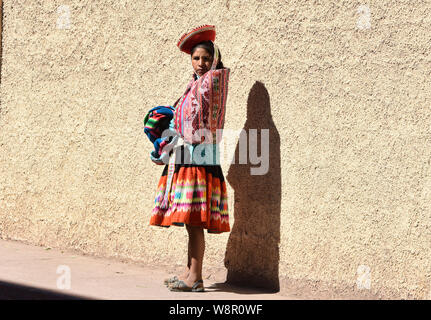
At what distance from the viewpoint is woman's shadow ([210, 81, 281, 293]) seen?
472 cm

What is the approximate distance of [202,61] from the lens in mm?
4582

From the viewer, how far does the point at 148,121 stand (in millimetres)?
4688

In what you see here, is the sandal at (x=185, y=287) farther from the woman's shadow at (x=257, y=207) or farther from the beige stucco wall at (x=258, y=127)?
the beige stucco wall at (x=258, y=127)

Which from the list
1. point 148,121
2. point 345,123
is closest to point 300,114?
point 345,123

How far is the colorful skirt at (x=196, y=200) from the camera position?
438cm

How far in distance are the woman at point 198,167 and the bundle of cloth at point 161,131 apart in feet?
0.16

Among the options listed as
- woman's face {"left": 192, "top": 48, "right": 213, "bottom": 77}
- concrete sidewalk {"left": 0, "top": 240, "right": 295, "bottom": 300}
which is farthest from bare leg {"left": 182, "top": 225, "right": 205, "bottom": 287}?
woman's face {"left": 192, "top": 48, "right": 213, "bottom": 77}

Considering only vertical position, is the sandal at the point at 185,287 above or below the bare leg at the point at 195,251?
below

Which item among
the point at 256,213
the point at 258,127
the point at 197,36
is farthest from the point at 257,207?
the point at 197,36

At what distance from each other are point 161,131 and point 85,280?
4.24 feet

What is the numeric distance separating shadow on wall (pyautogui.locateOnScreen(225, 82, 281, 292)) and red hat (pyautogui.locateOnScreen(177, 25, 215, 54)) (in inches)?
21.3

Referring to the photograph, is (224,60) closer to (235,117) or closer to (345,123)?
(235,117)

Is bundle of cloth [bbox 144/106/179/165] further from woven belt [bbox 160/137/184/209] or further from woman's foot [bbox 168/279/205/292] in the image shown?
woman's foot [bbox 168/279/205/292]

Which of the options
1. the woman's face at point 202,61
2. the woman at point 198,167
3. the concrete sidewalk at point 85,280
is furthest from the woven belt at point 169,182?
the concrete sidewalk at point 85,280
